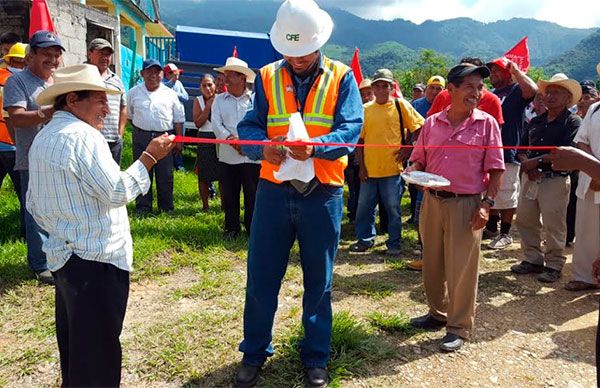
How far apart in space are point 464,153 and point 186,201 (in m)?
5.07

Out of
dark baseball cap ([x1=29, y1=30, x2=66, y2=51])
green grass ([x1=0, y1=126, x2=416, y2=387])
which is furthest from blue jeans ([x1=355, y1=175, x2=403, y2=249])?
dark baseball cap ([x1=29, y1=30, x2=66, y2=51])

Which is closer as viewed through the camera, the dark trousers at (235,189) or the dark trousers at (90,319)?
the dark trousers at (90,319)

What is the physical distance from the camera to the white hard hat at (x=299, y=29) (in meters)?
2.62

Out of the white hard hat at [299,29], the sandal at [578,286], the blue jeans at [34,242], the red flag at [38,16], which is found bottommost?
the sandal at [578,286]

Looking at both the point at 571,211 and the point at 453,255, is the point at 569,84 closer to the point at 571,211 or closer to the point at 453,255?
the point at 571,211

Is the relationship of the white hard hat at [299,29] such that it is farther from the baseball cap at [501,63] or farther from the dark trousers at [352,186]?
the dark trousers at [352,186]

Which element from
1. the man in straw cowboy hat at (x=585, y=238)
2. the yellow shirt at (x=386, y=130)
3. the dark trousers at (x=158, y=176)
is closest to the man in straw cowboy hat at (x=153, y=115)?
the dark trousers at (x=158, y=176)

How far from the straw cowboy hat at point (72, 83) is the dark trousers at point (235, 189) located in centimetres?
340

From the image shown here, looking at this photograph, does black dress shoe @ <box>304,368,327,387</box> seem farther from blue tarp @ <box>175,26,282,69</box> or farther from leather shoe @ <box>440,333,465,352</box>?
blue tarp @ <box>175,26,282,69</box>

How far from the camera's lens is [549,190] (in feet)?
16.1

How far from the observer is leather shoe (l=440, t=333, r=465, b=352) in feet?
11.3

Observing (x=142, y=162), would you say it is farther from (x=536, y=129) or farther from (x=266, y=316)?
(x=536, y=129)

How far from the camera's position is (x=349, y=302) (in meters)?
4.29

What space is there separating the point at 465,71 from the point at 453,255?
4.37ft
